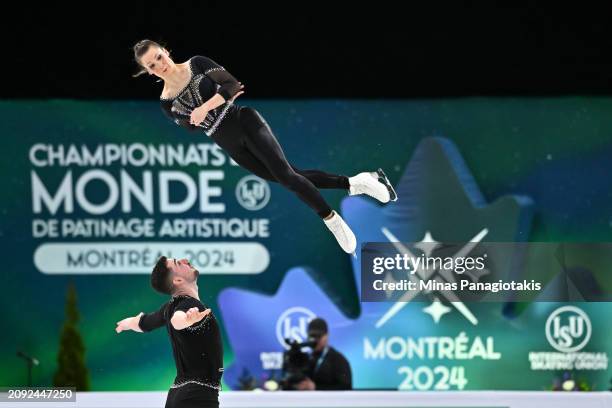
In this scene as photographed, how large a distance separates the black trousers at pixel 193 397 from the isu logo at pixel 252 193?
375 centimetres

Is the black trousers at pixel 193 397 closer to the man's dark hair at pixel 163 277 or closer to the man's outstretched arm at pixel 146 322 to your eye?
the man's outstretched arm at pixel 146 322

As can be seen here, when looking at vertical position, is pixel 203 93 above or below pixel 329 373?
above

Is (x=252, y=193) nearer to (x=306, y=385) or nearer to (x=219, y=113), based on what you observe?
(x=306, y=385)

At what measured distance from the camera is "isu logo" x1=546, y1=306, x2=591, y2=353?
9.58 metres

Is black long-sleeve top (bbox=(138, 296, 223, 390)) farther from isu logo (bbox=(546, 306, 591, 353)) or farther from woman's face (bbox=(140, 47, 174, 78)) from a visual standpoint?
isu logo (bbox=(546, 306, 591, 353))

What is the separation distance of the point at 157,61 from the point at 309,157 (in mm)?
3880

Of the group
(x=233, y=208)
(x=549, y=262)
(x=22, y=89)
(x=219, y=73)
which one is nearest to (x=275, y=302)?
(x=233, y=208)

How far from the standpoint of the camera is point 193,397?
636 cm

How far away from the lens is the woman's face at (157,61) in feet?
18.9

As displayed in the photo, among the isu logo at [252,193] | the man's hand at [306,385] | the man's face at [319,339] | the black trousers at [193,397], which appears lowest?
the black trousers at [193,397]

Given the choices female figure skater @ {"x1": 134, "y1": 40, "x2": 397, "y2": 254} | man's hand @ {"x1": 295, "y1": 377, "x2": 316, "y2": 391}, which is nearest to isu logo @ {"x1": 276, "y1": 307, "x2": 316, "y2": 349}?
man's hand @ {"x1": 295, "y1": 377, "x2": 316, "y2": 391}

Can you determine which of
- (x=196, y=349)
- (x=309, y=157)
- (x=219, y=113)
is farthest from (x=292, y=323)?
(x=219, y=113)

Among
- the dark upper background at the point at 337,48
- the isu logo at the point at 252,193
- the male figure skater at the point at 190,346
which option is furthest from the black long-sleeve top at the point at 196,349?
the isu logo at the point at 252,193

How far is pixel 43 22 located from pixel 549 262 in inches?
204
